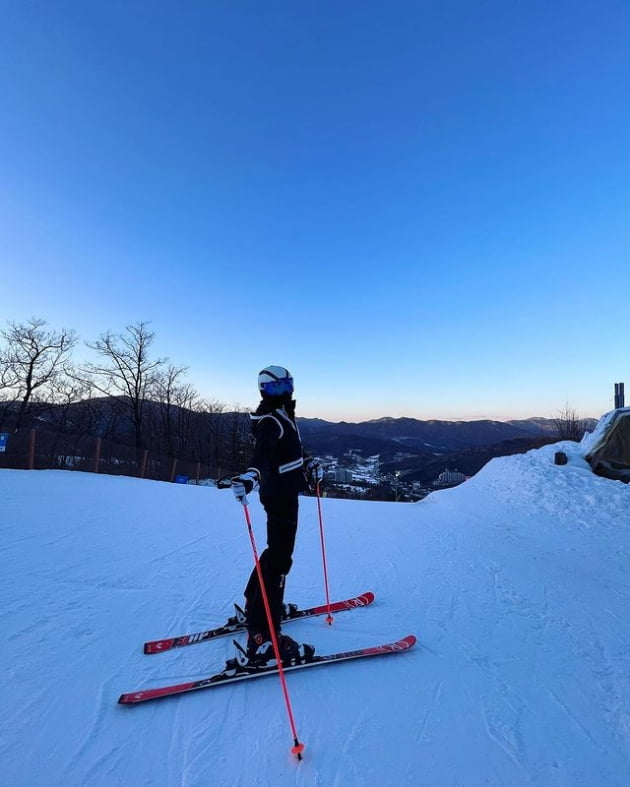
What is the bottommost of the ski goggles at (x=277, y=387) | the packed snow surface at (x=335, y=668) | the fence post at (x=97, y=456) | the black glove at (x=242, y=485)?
the packed snow surface at (x=335, y=668)

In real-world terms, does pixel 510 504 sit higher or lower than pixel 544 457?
lower

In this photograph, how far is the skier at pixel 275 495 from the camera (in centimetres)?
312

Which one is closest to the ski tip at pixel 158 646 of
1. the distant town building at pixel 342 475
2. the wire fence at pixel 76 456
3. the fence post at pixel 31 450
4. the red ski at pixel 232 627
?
the red ski at pixel 232 627

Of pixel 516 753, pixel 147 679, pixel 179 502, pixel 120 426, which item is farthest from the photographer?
pixel 120 426

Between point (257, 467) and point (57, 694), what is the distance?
6.39ft

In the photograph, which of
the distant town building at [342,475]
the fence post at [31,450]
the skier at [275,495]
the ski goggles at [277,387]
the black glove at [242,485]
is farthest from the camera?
the distant town building at [342,475]

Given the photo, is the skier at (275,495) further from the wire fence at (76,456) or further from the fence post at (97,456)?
the fence post at (97,456)

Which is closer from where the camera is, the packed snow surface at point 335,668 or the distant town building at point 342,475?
the packed snow surface at point 335,668

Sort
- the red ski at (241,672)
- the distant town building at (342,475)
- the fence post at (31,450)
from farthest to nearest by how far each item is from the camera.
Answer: the distant town building at (342,475), the fence post at (31,450), the red ski at (241,672)

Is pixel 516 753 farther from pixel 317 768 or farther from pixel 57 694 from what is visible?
pixel 57 694

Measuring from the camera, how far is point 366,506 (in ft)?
38.6

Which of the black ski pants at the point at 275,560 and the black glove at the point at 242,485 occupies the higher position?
the black glove at the point at 242,485

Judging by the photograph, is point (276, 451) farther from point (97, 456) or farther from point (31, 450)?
point (97, 456)

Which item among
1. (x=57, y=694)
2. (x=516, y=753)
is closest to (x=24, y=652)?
(x=57, y=694)
